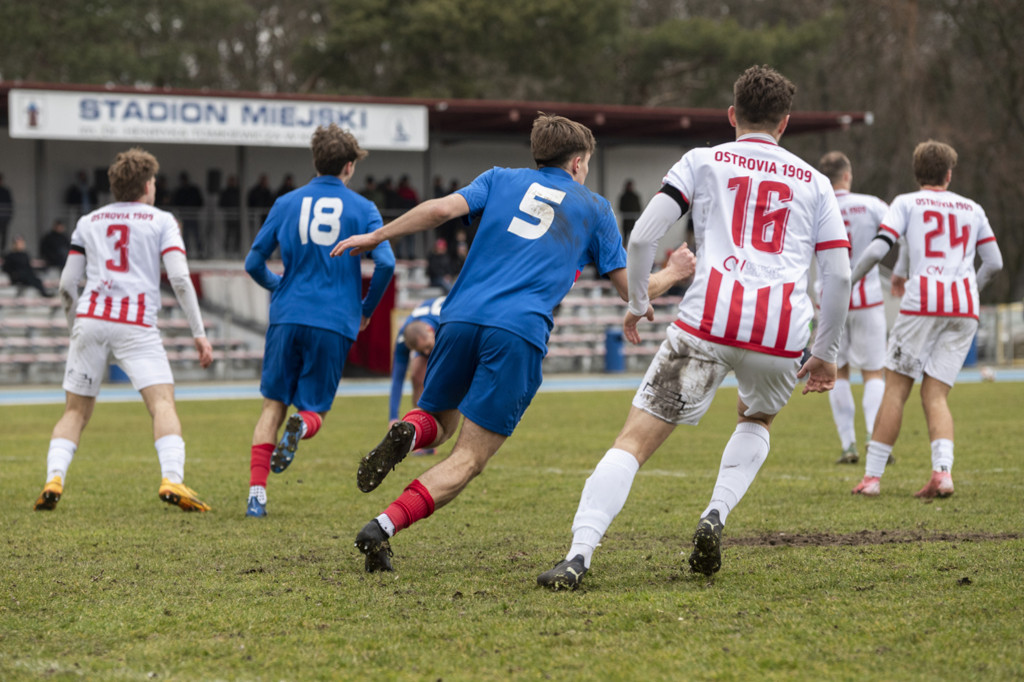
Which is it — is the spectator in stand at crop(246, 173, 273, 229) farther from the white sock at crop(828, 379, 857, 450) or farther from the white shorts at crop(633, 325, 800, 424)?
the white shorts at crop(633, 325, 800, 424)

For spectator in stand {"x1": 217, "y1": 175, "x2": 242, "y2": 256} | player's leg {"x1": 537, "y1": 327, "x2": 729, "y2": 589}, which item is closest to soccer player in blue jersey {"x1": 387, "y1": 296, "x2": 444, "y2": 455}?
player's leg {"x1": 537, "y1": 327, "x2": 729, "y2": 589}

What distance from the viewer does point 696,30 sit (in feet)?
132

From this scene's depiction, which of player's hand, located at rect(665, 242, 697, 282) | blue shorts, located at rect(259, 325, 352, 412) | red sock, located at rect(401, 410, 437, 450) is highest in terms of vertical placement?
player's hand, located at rect(665, 242, 697, 282)

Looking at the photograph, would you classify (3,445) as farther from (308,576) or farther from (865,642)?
(865,642)

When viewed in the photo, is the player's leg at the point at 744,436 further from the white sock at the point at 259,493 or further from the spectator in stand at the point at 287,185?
the spectator in stand at the point at 287,185

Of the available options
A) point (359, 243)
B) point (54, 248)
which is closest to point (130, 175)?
point (359, 243)

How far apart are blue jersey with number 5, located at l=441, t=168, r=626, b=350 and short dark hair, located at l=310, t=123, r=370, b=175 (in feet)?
6.23

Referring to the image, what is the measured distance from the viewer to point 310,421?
668 centimetres

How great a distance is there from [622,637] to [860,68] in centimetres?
4172

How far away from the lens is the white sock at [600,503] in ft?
15.0

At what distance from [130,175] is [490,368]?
10.4 feet

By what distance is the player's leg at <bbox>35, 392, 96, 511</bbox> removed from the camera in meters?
6.92

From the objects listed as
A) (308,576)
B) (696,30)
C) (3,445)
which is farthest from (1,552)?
(696,30)

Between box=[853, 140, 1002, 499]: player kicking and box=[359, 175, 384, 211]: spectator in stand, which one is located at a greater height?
box=[359, 175, 384, 211]: spectator in stand
